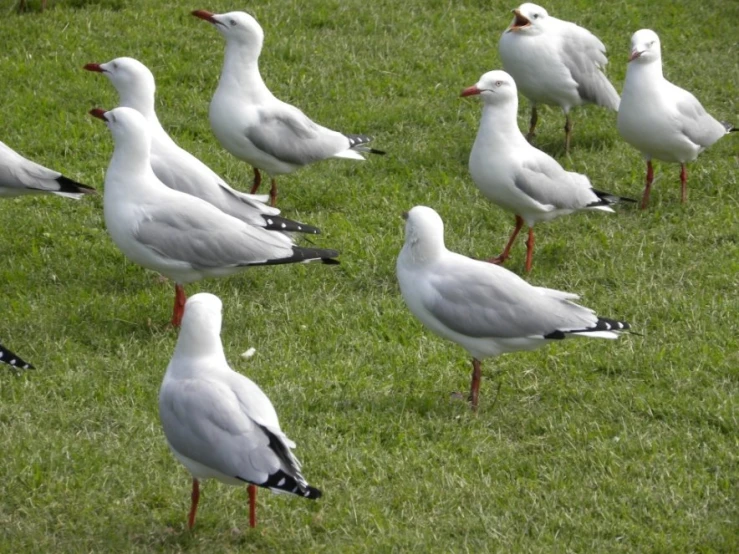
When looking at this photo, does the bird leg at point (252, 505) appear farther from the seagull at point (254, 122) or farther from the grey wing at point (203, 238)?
the seagull at point (254, 122)

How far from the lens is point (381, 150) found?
9211 millimetres

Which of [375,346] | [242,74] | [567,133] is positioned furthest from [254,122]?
[567,133]

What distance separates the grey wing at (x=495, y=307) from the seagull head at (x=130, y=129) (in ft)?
5.94

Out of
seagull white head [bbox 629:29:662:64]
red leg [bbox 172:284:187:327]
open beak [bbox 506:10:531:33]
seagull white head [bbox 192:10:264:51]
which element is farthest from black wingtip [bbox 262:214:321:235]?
open beak [bbox 506:10:531:33]

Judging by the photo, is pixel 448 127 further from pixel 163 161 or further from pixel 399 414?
pixel 399 414

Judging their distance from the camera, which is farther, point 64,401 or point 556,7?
point 556,7

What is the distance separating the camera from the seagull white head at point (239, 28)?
27.5 feet

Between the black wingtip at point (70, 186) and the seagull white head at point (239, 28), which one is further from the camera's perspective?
the seagull white head at point (239, 28)

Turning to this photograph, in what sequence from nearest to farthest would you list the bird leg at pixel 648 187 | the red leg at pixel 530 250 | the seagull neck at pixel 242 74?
the red leg at pixel 530 250, the seagull neck at pixel 242 74, the bird leg at pixel 648 187

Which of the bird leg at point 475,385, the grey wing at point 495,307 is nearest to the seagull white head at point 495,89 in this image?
the grey wing at point 495,307

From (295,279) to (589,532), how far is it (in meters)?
2.95

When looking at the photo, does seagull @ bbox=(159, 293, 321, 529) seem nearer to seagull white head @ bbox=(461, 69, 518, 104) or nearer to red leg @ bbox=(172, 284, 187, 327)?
red leg @ bbox=(172, 284, 187, 327)

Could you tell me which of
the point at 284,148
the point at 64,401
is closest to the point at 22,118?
the point at 284,148

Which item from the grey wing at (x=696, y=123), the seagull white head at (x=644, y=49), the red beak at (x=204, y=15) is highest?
the seagull white head at (x=644, y=49)
